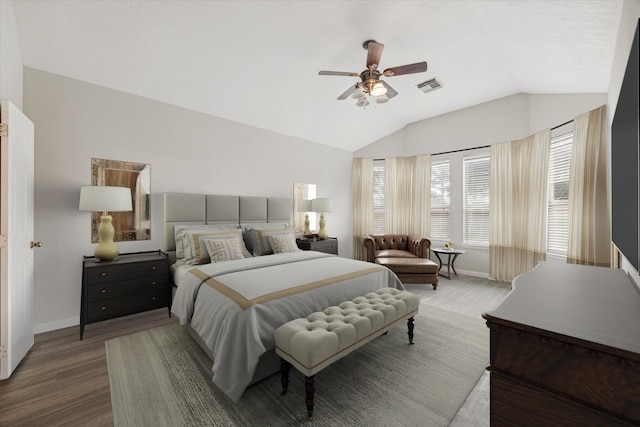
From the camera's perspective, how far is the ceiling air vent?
152 inches

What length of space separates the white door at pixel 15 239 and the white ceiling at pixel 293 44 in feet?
3.33

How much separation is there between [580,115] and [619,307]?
10.6 ft

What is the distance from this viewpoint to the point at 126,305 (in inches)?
110

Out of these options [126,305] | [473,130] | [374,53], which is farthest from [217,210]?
[473,130]

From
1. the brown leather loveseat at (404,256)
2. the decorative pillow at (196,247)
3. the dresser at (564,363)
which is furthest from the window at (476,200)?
the decorative pillow at (196,247)

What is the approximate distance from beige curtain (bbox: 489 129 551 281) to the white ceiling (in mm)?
954

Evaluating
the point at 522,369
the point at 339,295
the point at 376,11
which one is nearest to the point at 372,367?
the point at 339,295

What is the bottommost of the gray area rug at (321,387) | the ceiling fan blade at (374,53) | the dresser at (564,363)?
the gray area rug at (321,387)

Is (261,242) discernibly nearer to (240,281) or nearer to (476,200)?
(240,281)

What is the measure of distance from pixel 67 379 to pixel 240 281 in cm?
148

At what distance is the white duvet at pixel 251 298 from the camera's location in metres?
1.74

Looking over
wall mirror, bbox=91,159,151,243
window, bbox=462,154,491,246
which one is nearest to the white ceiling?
wall mirror, bbox=91,159,151,243

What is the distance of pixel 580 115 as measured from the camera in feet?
10.3

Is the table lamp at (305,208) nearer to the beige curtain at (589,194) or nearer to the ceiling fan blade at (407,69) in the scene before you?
the ceiling fan blade at (407,69)
